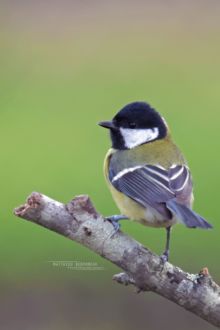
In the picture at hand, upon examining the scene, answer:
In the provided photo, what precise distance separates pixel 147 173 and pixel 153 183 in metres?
0.07

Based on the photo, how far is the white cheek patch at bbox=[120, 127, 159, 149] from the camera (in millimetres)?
2336

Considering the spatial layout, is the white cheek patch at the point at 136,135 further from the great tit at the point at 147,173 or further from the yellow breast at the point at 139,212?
the yellow breast at the point at 139,212

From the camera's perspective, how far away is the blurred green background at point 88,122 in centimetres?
340

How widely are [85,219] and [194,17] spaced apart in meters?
4.68

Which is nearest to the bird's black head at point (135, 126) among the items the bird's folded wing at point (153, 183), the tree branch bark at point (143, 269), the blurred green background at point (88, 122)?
the bird's folded wing at point (153, 183)

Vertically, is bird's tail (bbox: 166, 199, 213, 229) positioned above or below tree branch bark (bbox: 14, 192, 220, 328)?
above

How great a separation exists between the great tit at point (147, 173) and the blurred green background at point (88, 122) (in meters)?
1.06

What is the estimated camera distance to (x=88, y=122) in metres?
4.88

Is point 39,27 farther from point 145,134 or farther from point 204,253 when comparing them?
point 145,134

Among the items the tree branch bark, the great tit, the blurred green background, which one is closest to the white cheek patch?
the great tit

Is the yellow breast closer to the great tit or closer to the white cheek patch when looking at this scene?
the great tit

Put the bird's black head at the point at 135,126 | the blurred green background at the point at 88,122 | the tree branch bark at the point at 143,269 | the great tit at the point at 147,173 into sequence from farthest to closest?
the blurred green background at the point at 88,122
the bird's black head at the point at 135,126
the great tit at the point at 147,173
the tree branch bark at the point at 143,269

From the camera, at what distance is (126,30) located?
21.2 feet

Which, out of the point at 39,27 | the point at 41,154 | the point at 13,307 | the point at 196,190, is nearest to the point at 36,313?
the point at 13,307
